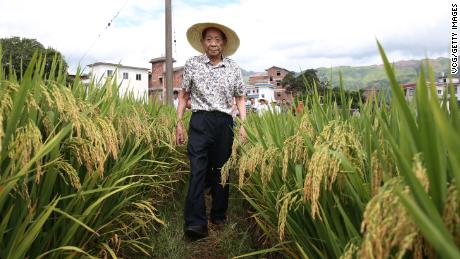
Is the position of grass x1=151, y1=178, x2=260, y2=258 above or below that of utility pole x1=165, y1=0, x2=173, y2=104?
below

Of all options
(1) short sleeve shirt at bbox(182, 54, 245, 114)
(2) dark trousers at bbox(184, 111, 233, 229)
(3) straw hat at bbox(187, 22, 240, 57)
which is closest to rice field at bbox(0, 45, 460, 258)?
(2) dark trousers at bbox(184, 111, 233, 229)

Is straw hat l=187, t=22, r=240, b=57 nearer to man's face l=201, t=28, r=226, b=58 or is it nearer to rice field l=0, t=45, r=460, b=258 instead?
man's face l=201, t=28, r=226, b=58

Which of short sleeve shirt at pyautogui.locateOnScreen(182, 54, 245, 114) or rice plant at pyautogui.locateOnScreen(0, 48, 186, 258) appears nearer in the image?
rice plant at pyautogui.locateOnScreen(0, 48, 186, 258)

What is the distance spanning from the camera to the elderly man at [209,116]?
2.93 meters

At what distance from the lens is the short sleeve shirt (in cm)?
310

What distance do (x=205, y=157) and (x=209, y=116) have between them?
1.06 feet

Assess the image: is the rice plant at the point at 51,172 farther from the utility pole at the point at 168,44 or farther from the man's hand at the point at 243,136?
the utility pole at the point at 168,44

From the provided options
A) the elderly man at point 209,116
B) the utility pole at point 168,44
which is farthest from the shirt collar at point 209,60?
the utility pole at point 168,44

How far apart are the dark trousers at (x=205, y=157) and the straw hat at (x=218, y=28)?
0.70 m

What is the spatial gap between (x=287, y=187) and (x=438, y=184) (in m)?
1.10

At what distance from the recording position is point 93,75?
10.0 ft

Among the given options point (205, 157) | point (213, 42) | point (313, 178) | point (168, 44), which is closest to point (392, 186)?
point (313, 178)

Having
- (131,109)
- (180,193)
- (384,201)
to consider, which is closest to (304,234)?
(384,201)

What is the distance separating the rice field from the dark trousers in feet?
1.52
